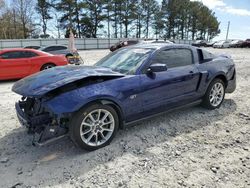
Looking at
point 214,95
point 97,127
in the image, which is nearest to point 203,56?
point 214,95

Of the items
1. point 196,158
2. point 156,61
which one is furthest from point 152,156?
point 156,61

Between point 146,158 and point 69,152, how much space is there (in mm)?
1094

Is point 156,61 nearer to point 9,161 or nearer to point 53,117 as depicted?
point 53,117

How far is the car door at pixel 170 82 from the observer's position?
3.90m

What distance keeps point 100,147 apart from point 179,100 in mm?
1721

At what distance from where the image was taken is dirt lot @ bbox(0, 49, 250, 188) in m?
2.86

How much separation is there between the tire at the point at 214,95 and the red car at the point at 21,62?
6.53 m

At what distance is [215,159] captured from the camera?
3.28m

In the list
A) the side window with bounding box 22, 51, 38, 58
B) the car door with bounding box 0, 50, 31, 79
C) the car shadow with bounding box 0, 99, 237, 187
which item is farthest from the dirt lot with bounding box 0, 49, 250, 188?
the side window with bounding box 22, 51, 38, 58

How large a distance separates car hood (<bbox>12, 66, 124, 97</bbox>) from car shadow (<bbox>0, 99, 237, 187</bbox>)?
0.86m

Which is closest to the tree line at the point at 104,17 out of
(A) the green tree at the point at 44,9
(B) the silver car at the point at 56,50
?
(A) the green tree at the point at 44,9

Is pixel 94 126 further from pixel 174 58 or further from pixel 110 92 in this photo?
pixel 174 58

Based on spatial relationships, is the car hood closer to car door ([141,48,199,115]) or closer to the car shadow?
car door ([141,48,199,115])

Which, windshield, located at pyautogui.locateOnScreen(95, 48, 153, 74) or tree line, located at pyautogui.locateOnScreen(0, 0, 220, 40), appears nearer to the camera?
windshield, located at pyautogui.locateOnScreen(95, 48, 153, 74)
